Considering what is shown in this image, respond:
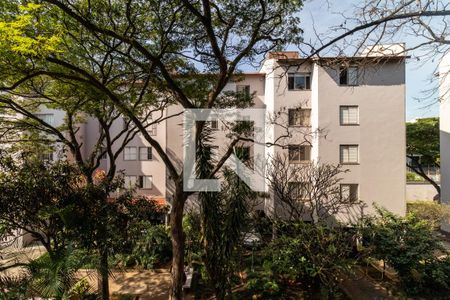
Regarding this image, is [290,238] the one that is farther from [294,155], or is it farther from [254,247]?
[294,155]

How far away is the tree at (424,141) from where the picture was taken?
66.8ft

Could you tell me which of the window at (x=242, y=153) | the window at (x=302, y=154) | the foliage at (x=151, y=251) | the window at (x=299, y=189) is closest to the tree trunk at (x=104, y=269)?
the foliage at (x=151, y=251)

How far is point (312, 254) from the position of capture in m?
7.96

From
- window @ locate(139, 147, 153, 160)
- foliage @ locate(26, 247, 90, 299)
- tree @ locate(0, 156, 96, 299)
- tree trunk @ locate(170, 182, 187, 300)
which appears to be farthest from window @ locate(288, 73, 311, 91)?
foliage @ locate(26, 247, 90, 299)

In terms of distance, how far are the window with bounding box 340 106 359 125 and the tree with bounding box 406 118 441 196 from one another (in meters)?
9.02

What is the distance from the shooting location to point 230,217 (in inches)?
256

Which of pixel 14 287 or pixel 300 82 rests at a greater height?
pixel 300 82

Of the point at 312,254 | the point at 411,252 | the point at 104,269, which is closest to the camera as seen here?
the point at 104,269

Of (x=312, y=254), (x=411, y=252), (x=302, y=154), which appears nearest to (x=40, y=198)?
(x=312, y=254)

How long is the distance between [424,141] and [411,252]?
52.6 ft

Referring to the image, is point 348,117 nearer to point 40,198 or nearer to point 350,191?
point 350,191

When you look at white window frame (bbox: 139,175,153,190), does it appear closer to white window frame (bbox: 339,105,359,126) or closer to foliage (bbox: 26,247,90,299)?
white window frame (bbox: 339,105,359,126)

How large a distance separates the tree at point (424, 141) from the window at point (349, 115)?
9.02 meters

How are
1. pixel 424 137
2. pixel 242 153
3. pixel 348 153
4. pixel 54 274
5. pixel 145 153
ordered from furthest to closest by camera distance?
pixel 424 137, pixel 145 153, pixel 348 153, pixel 242 153, pixel 54 274
